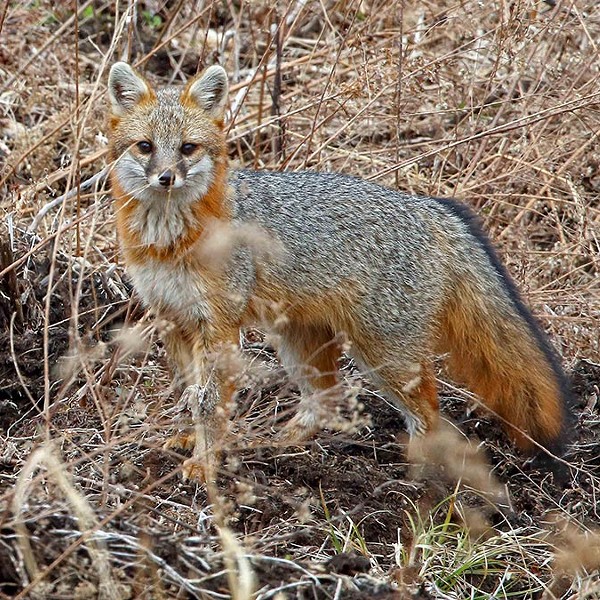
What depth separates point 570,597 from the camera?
4.25m

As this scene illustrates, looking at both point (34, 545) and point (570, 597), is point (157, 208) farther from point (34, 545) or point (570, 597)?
point (570, 597)

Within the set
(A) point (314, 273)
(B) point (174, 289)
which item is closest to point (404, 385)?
(A) point (314, 273)

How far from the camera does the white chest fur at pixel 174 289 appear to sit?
5000 mm

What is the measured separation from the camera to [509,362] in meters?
5.34

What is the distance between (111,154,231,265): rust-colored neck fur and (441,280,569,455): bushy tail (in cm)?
127

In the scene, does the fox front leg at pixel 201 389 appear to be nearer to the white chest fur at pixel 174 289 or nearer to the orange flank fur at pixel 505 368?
the white chest fur at pixel 174 289

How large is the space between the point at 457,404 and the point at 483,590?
1556mm

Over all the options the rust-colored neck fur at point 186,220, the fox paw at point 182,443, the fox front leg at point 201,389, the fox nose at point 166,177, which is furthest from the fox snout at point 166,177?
the fox paw at point 182,443

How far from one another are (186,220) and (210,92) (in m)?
0.61

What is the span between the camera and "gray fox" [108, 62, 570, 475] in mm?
4988

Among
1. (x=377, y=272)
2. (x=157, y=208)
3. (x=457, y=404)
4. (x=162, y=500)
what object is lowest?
(x=457, y=404)

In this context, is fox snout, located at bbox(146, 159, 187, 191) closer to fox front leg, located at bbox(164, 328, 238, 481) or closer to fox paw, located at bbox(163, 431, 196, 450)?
fox front leg, located at bbox(164, 328, 238, 481)

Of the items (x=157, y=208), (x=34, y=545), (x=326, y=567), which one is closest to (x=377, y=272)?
(x=157, y=208)

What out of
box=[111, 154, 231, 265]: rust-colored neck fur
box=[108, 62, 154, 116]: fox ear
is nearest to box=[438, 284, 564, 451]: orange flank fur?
box=[111, 154, 231, 265]: rust-colored neck fur
